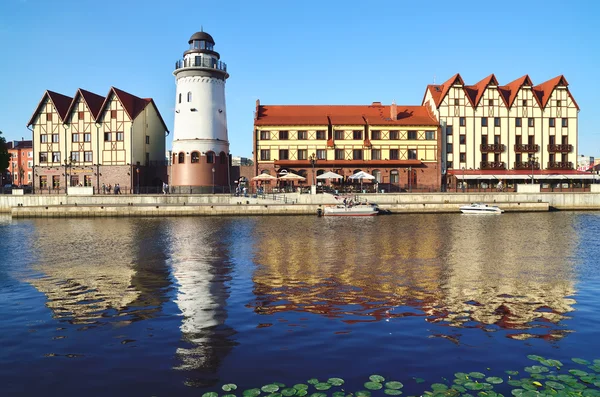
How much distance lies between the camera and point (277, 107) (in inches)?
Answer: 2739

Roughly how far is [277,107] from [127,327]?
59.8 metres

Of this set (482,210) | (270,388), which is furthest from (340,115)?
(270,388)

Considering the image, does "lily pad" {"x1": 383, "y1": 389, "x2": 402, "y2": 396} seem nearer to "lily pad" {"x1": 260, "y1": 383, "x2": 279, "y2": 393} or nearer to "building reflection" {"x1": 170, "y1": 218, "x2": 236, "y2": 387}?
"lily pad" {"x1": 260, "y1": 383, "x2": 279, "y2": 393}

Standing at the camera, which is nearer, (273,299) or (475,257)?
(273,299)

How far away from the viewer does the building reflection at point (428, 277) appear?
13305mm

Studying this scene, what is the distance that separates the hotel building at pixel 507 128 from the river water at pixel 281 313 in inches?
1580

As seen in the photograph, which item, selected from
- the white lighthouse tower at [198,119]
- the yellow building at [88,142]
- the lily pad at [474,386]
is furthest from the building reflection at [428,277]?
the yellow building at [88,142]

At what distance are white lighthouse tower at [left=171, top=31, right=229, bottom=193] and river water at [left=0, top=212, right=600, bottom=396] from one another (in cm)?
3143

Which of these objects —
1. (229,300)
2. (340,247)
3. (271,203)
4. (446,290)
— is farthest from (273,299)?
(271,203)

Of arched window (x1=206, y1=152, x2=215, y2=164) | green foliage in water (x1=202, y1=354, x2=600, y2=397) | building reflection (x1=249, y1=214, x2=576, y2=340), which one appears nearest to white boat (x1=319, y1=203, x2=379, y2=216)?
building reflection (x1=249, y1=214, x2=576, y2=340)

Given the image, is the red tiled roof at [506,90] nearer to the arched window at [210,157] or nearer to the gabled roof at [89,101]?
the arched window at [210,157]

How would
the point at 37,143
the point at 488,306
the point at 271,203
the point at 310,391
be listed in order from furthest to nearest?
the point at 37,143, the point at 271,203, the point at 488,306, the point at 310,391

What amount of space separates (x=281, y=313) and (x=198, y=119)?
1954 inches

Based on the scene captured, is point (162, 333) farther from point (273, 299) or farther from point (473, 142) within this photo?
point (473, 142)
